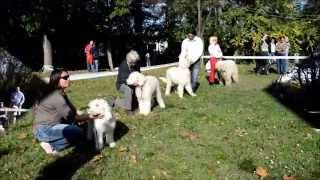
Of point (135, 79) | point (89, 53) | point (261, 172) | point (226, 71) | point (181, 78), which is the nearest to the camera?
point (261, 172)

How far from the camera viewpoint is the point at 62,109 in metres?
8.44

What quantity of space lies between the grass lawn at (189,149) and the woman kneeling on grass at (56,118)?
21 centimetres

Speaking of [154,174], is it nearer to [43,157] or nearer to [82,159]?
[82,159]

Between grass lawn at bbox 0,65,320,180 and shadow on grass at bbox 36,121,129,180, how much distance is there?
13mm

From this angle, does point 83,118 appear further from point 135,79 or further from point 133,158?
point 135,79

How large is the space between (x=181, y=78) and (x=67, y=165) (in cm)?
643

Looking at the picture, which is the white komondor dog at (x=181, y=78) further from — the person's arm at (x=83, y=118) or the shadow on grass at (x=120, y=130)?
the person's arm at (x=83, y=118)

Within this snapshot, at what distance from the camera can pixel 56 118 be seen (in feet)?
27.8

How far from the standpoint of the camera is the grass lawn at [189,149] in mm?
7594

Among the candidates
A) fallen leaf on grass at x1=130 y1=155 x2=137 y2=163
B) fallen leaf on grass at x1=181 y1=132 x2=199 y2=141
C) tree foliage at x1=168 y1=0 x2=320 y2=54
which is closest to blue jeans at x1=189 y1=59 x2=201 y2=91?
fallen leaf on grass at x1=181 y1=132 x2=199 y2=141

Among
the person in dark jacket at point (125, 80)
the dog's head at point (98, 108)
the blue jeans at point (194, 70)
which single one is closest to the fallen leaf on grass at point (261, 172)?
the dog's head at point (98, 108)

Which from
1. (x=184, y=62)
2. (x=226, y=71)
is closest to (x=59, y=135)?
(x=184, y=62)

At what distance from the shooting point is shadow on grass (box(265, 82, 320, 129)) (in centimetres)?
1141

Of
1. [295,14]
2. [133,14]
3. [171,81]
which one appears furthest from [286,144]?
[133,14]
